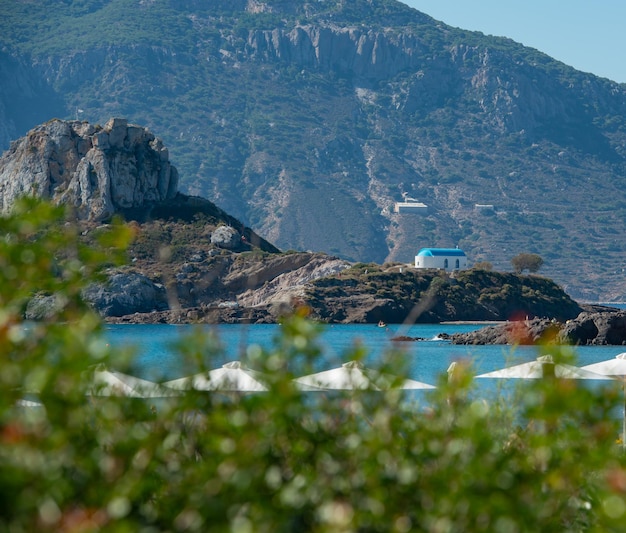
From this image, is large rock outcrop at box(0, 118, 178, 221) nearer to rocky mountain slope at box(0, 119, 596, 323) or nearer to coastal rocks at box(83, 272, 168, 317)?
rocky mountain slope at box(0, 119, 596, 323)

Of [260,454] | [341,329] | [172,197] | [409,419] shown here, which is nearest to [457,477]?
[260,454]

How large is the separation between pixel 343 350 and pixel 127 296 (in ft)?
369

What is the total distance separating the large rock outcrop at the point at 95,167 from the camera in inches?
4823

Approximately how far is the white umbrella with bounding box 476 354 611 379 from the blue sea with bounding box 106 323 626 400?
23 centimetres

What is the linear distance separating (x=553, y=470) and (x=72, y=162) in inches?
4786

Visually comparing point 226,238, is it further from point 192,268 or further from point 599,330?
→ point 599,330

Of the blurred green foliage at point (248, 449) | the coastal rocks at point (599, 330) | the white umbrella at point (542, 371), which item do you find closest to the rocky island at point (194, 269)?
the coastal rocks at point (599, 330)

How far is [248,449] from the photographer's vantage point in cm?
735

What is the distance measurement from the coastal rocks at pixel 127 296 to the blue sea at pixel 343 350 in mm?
9291

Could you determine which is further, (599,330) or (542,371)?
(599,330)

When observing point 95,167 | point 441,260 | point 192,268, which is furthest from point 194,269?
point 441,260

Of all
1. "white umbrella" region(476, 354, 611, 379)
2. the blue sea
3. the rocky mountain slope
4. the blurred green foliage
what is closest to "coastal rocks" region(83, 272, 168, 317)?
the rocky mountain slope

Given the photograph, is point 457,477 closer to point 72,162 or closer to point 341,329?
point 341,329

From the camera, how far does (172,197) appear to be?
137 meters
